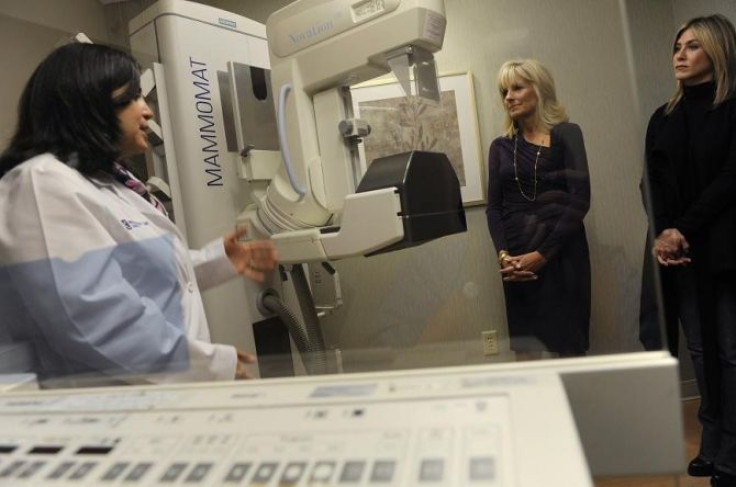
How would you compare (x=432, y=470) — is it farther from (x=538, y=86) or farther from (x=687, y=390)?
(x=687, y=390)

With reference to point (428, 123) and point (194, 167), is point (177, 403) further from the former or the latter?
point (428, 123)

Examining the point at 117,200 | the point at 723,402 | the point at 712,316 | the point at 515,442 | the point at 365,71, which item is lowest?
the point at 723,402

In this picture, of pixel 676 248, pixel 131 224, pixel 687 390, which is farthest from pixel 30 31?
pixel 676 248

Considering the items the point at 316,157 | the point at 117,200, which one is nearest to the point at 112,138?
the point at 117,200

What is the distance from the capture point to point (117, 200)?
2.50 ft

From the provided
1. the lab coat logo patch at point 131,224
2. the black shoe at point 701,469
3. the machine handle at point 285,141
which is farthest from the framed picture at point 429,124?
the black shoe at point 701,469

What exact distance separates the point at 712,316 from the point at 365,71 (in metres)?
1.57

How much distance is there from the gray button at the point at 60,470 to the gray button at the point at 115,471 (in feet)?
0.13

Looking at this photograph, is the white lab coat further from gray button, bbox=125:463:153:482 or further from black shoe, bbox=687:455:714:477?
black shoe, bbox=687:455:714:477

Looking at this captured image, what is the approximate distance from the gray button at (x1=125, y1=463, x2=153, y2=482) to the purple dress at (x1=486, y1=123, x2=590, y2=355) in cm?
52

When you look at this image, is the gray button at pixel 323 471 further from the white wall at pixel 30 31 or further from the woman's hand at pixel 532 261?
the white wall at pixel 30 31

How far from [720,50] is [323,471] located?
6.57 feet

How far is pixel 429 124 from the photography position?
0.96m

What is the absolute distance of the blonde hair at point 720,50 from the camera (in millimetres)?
1759
